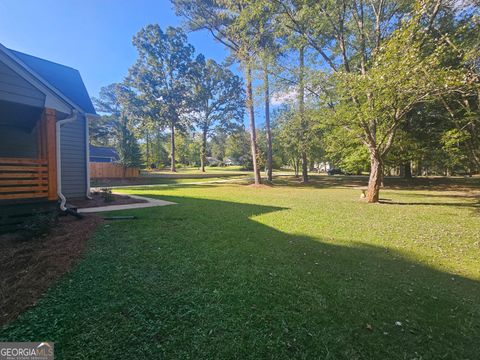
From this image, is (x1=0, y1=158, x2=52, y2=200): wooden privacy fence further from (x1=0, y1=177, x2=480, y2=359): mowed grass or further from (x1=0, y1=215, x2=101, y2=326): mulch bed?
(x1=0, y1=177, x2=480, y2=359): mowed grass

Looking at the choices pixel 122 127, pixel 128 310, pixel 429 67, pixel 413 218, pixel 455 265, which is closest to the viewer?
pixel 128 310

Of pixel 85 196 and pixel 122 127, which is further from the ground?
pixel 122 127

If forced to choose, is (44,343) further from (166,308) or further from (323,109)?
(323,109)

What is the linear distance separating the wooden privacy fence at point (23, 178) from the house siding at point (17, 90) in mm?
1276

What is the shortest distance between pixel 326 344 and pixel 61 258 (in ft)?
13.0

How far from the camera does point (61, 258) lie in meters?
3.61

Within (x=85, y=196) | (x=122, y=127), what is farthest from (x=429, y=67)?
(x=122, y=127)

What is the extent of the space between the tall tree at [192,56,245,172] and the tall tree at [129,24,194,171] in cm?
157

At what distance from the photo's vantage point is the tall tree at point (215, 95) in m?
29.1

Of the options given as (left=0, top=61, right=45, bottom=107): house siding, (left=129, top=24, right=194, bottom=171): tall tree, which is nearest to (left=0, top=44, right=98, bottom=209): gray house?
(left=0, top=61, right=45, bottom=107): house siding

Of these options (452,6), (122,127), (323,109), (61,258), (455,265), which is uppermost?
(452,6)

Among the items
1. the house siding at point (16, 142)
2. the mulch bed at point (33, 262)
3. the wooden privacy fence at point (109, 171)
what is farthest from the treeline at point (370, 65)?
the wooden privacy fence at point (109, 171)

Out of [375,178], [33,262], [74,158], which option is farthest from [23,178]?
[375,178]

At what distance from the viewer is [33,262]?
344 cm
